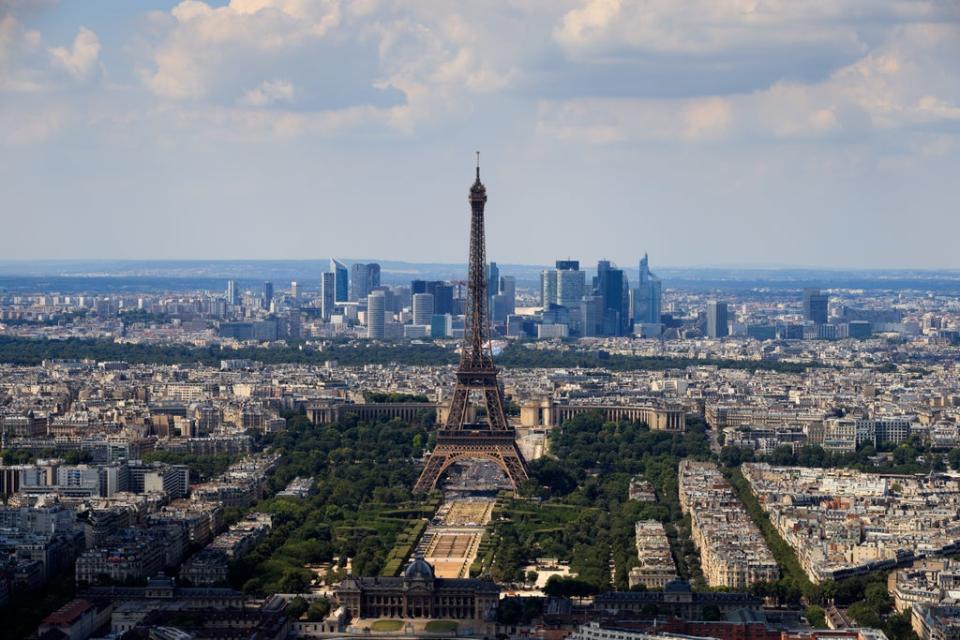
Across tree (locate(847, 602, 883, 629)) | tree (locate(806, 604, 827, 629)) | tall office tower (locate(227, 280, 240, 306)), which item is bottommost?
tall office tower (locate(227, 280, 240, 306))

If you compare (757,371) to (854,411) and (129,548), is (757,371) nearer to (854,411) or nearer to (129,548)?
(854,411)

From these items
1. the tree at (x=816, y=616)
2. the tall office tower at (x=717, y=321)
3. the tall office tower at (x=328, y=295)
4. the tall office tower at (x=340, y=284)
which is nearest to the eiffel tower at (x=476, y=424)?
the tree at (x=816, y=616)

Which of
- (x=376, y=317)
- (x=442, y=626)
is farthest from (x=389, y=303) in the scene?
(x=442, y=626)

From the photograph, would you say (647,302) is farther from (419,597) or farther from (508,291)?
(419,597)

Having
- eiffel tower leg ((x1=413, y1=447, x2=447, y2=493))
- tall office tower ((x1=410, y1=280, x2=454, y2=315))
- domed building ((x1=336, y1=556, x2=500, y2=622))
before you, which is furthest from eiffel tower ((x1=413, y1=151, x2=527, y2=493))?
tall office tower ((x1=410, y1=280, x2=454, y2=315))

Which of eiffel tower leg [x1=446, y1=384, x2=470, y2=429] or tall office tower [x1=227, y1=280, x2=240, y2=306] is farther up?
eiffel tower leg [x1=446, y1=384, x2=470, y2=429]

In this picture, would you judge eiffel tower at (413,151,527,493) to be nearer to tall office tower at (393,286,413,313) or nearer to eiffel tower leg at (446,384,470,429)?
eiffel tower leg at (446,384,470,429)

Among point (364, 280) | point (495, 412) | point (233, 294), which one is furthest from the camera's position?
point (233, 294)
